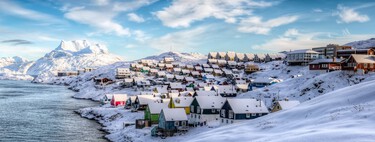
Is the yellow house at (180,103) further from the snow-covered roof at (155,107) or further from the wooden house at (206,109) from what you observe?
the wooden house at (206,109)

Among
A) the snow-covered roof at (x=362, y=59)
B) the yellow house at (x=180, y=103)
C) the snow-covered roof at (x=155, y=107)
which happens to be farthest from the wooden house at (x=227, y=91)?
the snow-covered roof at (x=362, y=59)

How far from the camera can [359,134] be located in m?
18.0

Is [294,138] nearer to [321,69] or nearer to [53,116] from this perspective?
[53,116]

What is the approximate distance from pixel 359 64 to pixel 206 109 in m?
44.4

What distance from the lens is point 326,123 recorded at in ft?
82.1

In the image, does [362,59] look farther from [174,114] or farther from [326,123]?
[326,123]

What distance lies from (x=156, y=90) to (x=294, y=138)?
109302 millimetres

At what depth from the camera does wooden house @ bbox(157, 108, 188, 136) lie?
5929 cm

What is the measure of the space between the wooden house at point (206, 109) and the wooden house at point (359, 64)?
127 feet

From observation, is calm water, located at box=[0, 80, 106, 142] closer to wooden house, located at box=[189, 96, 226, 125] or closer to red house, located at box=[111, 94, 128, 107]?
red house, located at box=[111, 94, 128, 107]

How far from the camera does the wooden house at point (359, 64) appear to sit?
85.0m

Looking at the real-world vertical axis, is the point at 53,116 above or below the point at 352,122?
below

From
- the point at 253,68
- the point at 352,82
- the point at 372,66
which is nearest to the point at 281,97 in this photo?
the point at 352,82

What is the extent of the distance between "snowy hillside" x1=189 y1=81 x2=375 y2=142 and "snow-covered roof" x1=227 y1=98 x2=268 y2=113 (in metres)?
26.9
